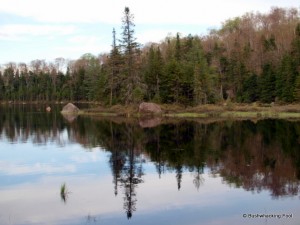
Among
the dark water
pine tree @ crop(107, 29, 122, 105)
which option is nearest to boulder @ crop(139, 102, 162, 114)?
pine tree @ crop(107, 29, 122, 105)

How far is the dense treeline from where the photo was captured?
68000 mm

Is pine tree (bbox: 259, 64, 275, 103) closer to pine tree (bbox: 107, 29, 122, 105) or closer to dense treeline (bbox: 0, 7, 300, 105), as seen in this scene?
dense treeline (bbox: 0, 7, 300, 105)

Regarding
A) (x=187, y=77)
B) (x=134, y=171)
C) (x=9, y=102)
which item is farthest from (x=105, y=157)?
(x=9, y=102)

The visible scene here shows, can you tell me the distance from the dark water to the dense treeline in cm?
3264

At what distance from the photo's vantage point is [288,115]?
182ft

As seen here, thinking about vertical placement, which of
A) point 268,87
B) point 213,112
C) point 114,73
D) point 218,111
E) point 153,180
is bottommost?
point 153,180

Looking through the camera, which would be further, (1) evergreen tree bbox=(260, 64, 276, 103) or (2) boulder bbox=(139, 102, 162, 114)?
(1) evergreen tree bbox=(260, 64, 276, 103)

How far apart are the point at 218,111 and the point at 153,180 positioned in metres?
42.6

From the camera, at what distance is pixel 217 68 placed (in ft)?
290

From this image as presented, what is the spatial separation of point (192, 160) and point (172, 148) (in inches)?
201

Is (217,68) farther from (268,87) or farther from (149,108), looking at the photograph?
(149,108)

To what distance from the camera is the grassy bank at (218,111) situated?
5766cm

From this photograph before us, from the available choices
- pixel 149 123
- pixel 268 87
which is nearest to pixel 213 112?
pixel 149 123

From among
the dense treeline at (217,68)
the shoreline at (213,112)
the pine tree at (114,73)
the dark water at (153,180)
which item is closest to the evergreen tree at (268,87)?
the dense treeline at (217,68)
